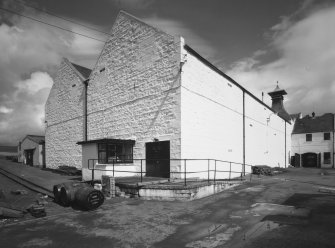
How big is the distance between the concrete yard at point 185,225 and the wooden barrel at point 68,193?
335mm

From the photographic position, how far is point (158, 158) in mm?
15766

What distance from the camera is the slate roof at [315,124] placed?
4253 cm

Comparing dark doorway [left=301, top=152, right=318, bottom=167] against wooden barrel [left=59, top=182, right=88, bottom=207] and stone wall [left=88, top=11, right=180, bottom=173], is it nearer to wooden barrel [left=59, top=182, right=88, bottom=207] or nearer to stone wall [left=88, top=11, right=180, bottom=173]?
stone wall [left=88, top=11, right=180, bottom=173]

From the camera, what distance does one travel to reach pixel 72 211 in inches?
396

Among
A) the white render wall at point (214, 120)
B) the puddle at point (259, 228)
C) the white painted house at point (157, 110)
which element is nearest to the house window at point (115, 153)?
the white painted house at point (157, 110)

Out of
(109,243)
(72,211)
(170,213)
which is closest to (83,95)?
(72,211)

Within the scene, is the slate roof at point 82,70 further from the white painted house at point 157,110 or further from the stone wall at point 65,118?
the white painted house at point 157,110

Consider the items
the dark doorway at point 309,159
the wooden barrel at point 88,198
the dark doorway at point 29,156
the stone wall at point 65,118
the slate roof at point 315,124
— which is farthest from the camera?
the dark doorway at point 309,159

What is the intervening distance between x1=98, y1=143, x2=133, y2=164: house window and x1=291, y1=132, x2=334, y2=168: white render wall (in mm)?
36885

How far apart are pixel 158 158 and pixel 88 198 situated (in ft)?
20.5

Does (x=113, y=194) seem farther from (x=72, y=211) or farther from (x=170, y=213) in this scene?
(x=170, y=213)

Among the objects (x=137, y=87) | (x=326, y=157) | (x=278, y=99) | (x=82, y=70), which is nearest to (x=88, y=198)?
(x=137, y=87)

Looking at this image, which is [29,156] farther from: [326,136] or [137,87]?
[326,136]

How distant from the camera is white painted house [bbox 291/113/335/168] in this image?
41.4m
